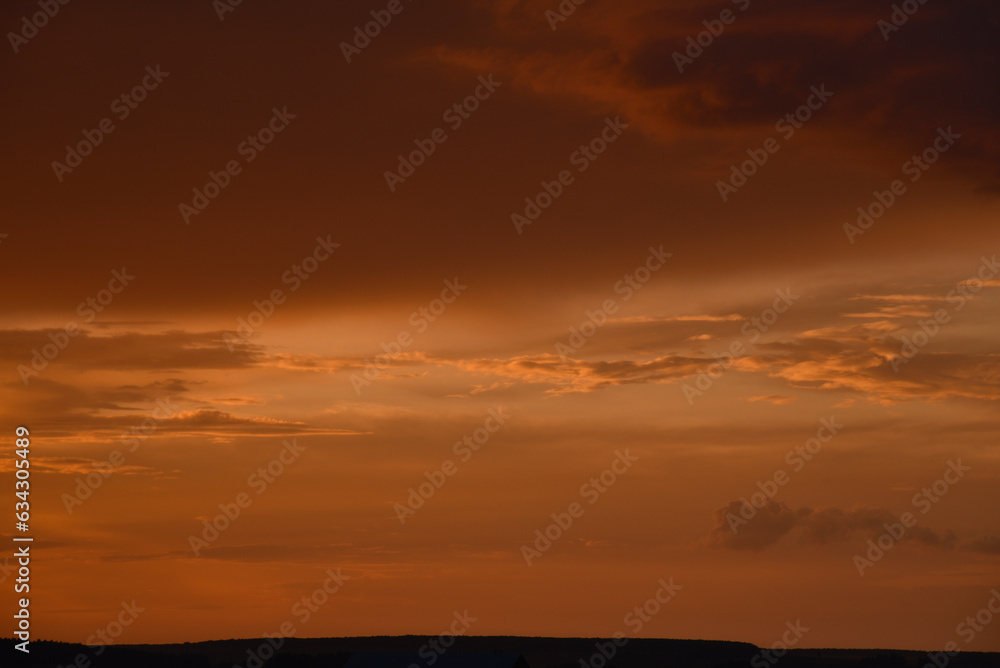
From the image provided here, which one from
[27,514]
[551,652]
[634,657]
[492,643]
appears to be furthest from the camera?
[492,643]

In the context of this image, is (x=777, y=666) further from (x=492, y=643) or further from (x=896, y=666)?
(x=492, y=643)

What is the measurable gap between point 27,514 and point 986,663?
144090mm

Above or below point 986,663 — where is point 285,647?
above

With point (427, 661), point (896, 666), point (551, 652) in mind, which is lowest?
point (427, 661)

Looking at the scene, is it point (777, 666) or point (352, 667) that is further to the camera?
point (777, 666)

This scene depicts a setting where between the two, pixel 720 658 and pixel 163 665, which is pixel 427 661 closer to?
pixel 163 665

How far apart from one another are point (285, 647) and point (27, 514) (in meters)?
124

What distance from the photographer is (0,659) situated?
11125 centimetres

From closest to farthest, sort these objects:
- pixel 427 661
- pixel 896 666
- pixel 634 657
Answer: pixel 427 661 < pixel 896 666 < pixel 634 657

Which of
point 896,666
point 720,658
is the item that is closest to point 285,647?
point 720,658

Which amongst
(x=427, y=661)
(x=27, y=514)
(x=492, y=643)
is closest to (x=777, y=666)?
(x=492, y=643)

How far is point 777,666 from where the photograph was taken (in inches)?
5659

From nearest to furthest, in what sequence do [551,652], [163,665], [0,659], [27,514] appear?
[27,514], [0,659], [163,665], [551,652]

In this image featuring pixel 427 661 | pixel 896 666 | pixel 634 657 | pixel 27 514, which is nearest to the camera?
pixel 27 514
